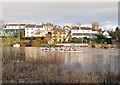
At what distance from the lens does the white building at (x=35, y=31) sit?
4119 centimetres

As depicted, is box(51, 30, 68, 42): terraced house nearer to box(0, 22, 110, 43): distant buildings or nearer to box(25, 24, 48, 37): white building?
box(0, 22, 110, 43): distant buildings

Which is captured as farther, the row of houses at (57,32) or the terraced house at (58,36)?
the row of houses at (57,32)

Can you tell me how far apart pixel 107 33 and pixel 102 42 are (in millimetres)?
5807

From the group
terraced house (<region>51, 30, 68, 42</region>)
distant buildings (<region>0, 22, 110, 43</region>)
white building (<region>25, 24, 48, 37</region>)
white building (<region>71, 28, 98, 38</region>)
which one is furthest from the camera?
white building (<region>71, 28, 98, 38</region>)

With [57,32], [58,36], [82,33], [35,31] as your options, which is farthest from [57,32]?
[82,33]

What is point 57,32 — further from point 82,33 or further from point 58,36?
point 82,33

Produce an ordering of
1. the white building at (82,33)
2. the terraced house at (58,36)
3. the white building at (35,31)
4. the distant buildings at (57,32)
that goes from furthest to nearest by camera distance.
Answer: the white building at (82,33) → the white building at (35,31) → the distant buildings at (57,32) → the terraced house at (58,36)

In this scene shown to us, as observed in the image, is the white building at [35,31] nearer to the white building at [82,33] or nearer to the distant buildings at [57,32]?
the distant buildings at [57,32]

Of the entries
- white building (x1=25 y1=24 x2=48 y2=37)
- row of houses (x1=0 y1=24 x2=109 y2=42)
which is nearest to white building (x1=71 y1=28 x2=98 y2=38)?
row of houses (x1=0 y1=24 x2=109 y2=42)

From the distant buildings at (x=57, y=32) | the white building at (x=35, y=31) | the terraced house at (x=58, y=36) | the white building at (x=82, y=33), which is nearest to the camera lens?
the terraced house at (x=58, y=36)

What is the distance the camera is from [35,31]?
139 feet

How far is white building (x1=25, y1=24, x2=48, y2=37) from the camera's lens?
4119 centimetres

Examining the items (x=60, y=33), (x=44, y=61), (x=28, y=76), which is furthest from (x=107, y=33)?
(x=28, y=76)

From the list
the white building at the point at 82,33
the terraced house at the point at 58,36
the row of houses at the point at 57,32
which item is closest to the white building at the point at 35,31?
the row of houses at the point at 57,32
